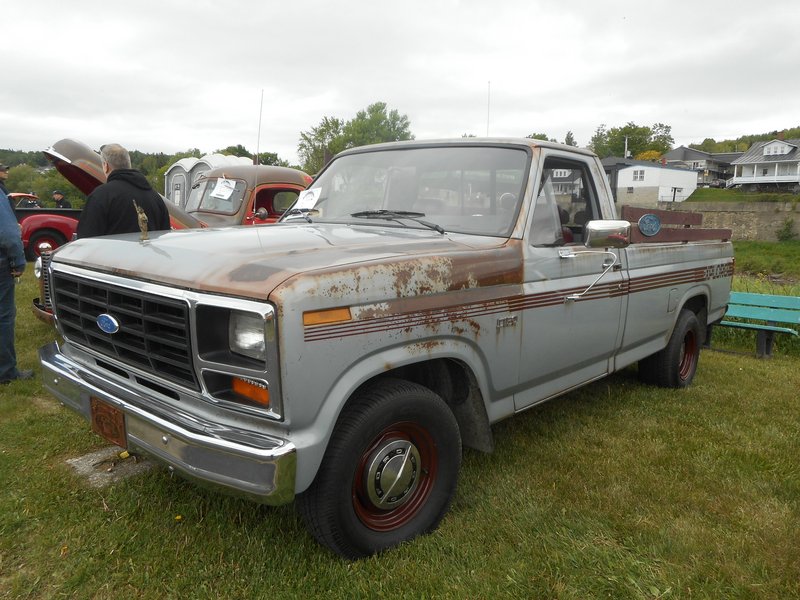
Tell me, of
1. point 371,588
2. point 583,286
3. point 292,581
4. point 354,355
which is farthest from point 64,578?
point 583,286

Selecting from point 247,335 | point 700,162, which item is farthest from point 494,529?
point 700,162

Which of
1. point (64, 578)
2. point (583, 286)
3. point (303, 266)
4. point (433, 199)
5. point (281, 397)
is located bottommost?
point (64, 578)

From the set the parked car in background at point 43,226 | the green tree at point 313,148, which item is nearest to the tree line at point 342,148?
the green tree at point 313,148

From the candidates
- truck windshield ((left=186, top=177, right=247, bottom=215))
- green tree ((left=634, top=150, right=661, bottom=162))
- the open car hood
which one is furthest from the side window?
green tree ((left=634, top=150, right=661, bottom=162))

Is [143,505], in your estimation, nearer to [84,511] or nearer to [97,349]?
[84,511]

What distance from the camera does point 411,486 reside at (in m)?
2.63

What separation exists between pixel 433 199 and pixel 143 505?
2.27m

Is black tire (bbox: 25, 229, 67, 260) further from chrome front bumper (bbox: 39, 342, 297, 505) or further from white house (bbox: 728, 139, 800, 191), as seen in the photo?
white house (bbox: 728, 139, 800, 191)

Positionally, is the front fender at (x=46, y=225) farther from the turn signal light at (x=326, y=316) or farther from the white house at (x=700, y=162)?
the white house at (x=700, y=162)

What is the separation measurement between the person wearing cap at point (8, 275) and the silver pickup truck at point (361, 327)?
6.62ft

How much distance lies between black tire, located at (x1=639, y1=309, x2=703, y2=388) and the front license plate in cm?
418

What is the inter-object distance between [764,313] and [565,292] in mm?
5032

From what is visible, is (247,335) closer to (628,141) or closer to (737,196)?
(737,196)

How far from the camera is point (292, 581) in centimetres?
239
